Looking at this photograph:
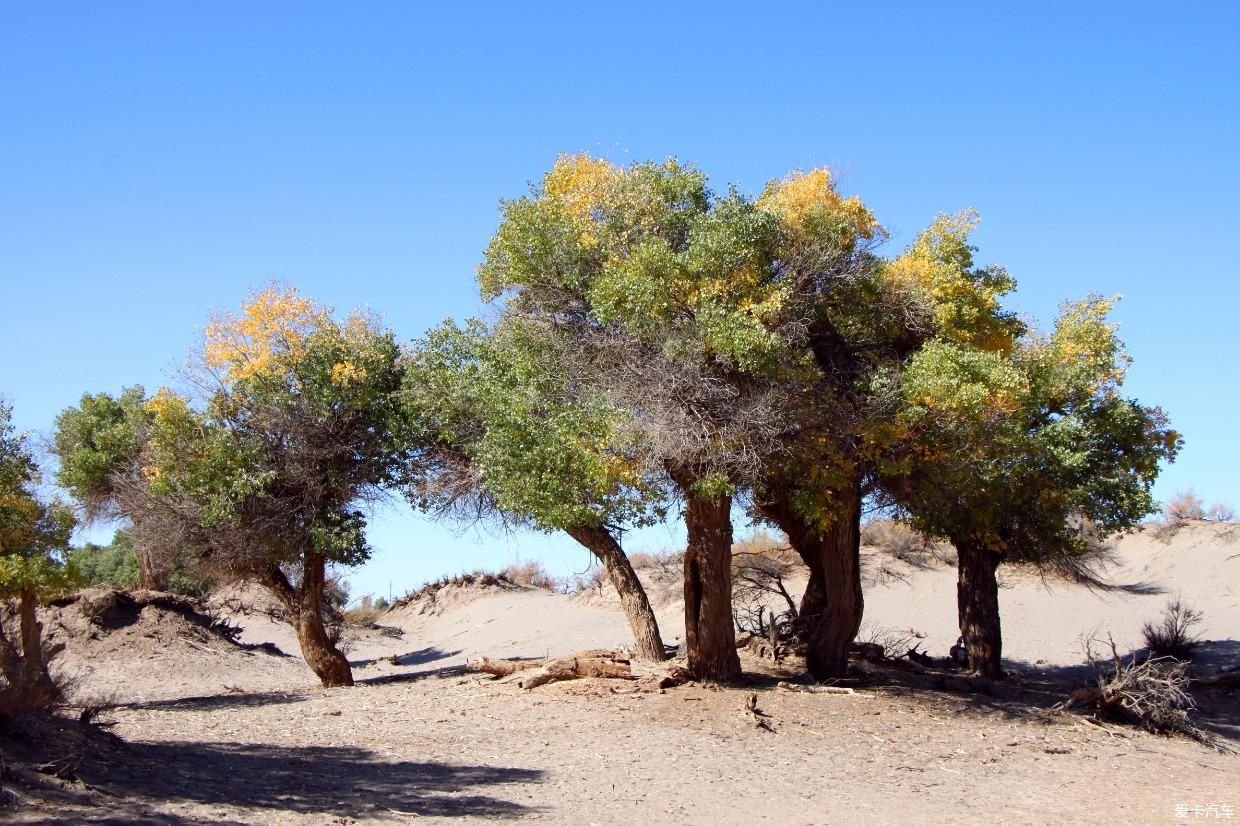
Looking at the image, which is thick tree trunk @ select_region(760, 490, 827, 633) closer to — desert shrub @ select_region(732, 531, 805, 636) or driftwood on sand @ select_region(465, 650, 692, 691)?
desert shrub @ select_region(732, 531, 805, 636)

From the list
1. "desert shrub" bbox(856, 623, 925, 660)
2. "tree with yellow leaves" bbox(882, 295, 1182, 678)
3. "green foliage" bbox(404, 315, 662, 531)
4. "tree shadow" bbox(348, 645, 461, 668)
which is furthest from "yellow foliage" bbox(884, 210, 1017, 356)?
"tree shadow" bbox(348, 645, 461, 668)

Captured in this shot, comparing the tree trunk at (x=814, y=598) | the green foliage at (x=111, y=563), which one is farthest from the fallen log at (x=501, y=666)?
the green foliage at (x=111, y=563)

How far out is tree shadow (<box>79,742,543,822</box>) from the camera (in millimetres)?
8602

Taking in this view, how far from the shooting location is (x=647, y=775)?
1123 centimetres

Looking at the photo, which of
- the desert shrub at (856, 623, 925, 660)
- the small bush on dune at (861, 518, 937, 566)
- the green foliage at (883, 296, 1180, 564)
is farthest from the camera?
the small bush on dune at (861, 518, 937, 566)

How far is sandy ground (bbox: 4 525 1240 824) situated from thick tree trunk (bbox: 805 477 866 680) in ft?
2.33

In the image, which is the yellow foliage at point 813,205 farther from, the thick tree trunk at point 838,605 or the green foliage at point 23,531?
the green foliage at point 23,531

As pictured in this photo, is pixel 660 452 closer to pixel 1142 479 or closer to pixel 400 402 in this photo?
pixel 400 402

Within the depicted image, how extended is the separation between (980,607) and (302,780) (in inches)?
566

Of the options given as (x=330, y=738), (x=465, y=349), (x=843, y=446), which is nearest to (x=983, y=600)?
(x=843, y=446)

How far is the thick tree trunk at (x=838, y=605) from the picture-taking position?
17.5 m

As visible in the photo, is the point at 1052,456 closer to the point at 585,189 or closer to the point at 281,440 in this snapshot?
the point at 585,189

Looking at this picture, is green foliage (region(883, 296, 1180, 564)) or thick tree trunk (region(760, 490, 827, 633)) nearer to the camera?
green foliage (region(883, 296, 1180, 564))

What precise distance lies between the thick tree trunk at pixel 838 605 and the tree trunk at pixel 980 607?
128 inches
